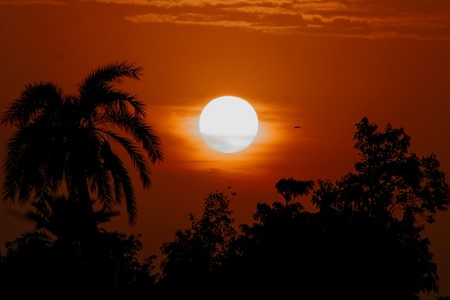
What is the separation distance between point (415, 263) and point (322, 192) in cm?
577

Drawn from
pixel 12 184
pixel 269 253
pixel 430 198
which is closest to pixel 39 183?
pixel 12 184

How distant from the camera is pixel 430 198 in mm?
43562

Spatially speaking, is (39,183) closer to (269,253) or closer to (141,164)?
(141,164)

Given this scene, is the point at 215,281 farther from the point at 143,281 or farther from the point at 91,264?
the point at 91,264

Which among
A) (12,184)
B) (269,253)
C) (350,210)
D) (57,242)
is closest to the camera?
(12,184)

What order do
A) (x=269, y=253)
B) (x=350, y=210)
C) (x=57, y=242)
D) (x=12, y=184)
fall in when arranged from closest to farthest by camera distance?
(x=12, y=184)
(x=57, y=242)
(x=269, y=253)
(x=350, y=210)

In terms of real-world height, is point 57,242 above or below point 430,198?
below

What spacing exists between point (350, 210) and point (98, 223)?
38.3 ft

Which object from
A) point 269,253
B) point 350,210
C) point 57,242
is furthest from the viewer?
point 350,210

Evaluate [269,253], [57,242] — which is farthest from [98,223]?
[269,253]

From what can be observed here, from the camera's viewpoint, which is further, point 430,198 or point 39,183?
point 430,198

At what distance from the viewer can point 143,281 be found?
127 ft

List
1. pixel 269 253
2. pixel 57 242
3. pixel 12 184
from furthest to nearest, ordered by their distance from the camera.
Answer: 1. pixel 269 253
2. pixel 57 242
3. pixel 12 184

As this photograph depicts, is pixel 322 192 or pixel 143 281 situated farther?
pixel 322 192
